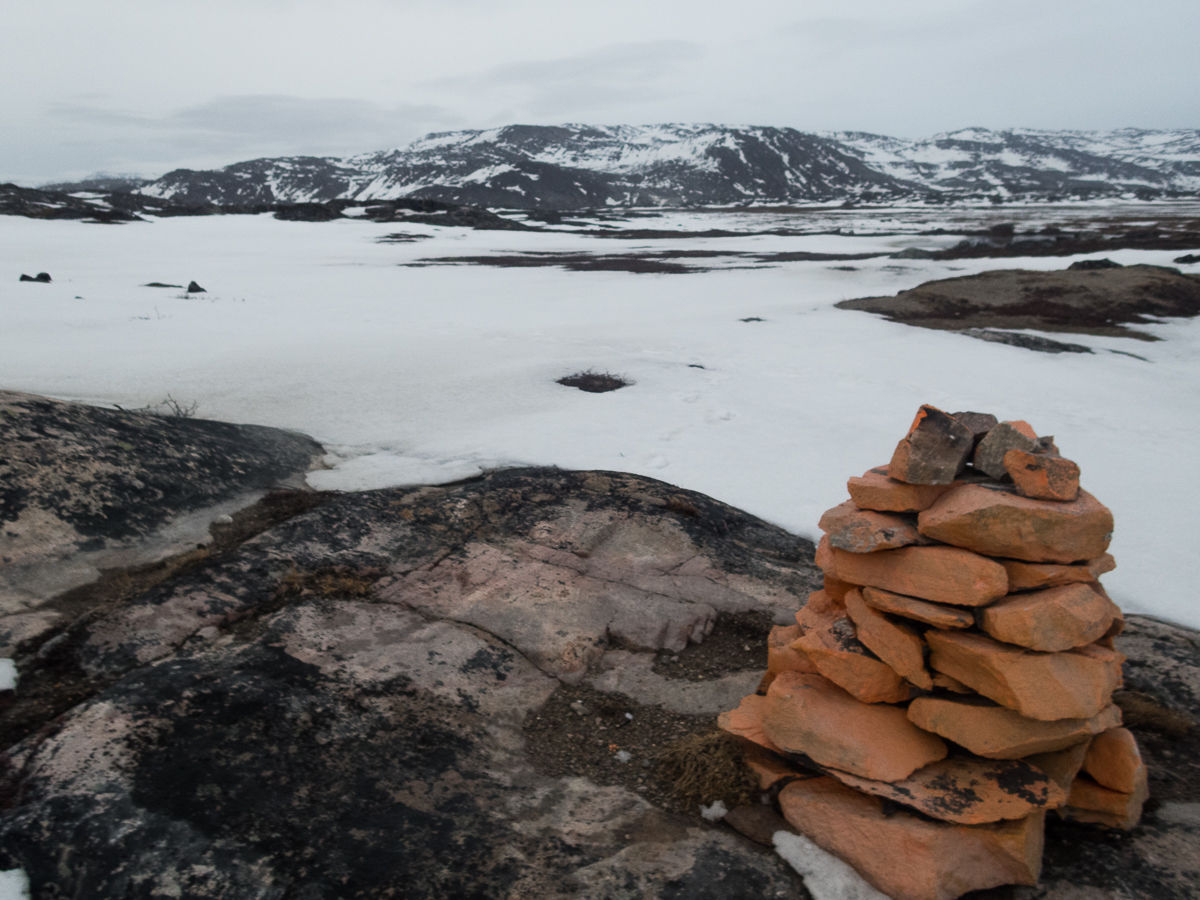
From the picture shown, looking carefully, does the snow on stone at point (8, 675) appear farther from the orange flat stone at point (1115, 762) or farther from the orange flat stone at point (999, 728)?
the orange flat stone at point (1115, 762)

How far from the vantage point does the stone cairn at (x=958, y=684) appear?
4043mm

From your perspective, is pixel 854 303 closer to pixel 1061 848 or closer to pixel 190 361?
pixel 190 361

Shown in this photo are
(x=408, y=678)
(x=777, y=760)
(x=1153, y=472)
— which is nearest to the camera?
(x=777, y=760)

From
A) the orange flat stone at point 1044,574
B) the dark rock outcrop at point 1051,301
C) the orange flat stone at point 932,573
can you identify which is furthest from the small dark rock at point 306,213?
the orange flat stone at point 1044,574

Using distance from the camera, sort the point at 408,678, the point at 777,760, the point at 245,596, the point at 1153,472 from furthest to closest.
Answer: the point at 1153,472 < the point at 245,596 < the point at 408,678 < the point at 777,760

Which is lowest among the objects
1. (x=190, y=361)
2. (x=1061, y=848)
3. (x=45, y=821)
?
(x=1061, y=848)

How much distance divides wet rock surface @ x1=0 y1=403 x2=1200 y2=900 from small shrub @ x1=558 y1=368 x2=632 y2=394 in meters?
7.04

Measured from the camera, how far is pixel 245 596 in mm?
5766

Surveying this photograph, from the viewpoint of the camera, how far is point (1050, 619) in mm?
→ 4059

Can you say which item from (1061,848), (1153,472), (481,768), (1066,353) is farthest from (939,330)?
(481,768)

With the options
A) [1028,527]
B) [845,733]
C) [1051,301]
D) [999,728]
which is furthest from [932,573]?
[1051,301]

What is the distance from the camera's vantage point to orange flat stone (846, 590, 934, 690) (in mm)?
4484

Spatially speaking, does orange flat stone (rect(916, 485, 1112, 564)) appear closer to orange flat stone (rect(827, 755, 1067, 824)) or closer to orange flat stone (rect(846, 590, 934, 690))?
orange flat stone (rect(846, 590, 934, 690))

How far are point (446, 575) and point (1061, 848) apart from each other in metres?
5.18
